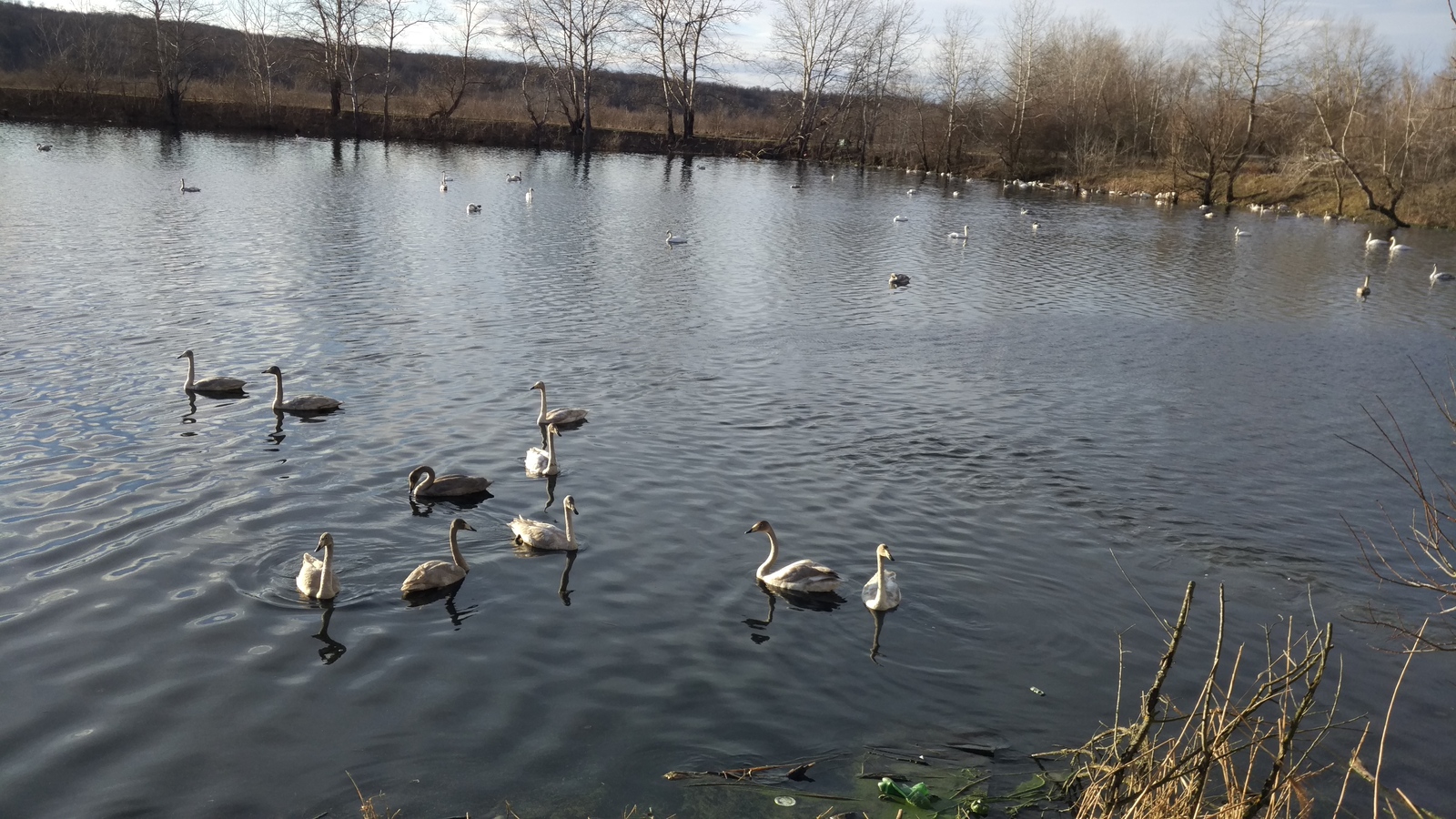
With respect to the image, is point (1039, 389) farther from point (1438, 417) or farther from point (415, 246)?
point (415, 246)

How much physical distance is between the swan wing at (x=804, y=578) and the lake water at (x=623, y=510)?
0.25 meters

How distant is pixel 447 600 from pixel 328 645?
4.11ft

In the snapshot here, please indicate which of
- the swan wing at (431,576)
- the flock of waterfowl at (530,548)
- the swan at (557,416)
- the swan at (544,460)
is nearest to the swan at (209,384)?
the swan at (557,416)

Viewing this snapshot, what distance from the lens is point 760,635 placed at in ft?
31.2

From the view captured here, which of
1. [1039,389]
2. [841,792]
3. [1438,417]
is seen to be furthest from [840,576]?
[1438,417]

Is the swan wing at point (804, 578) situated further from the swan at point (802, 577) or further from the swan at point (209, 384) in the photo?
the swan at point (209, 384)

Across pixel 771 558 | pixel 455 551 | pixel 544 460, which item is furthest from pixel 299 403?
pixel 771 558

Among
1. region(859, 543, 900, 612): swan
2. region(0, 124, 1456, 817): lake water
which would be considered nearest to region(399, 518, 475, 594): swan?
region(0, 124, 1456, 817): lake water

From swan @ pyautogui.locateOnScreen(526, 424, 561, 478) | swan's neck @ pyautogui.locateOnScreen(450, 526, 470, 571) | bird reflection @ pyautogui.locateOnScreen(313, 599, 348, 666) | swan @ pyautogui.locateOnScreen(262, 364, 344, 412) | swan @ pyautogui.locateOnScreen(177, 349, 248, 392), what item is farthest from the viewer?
swan @ pyautogui.locateOnScreen(177, 349, 248, 392)

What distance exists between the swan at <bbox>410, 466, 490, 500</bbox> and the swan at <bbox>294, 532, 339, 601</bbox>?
6.98ft

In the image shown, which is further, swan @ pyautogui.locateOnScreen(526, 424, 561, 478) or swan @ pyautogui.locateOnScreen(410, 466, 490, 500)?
swan @ pyautogui.locateOnScreen(526, 424, 561, 478)

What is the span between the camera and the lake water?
7.83 meters

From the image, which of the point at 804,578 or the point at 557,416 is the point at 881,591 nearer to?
the point at 804,578

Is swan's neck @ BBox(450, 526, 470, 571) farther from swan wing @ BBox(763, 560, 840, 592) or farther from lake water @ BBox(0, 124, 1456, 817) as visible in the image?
swan wing @ BBox(763, 560, 840, 592)
